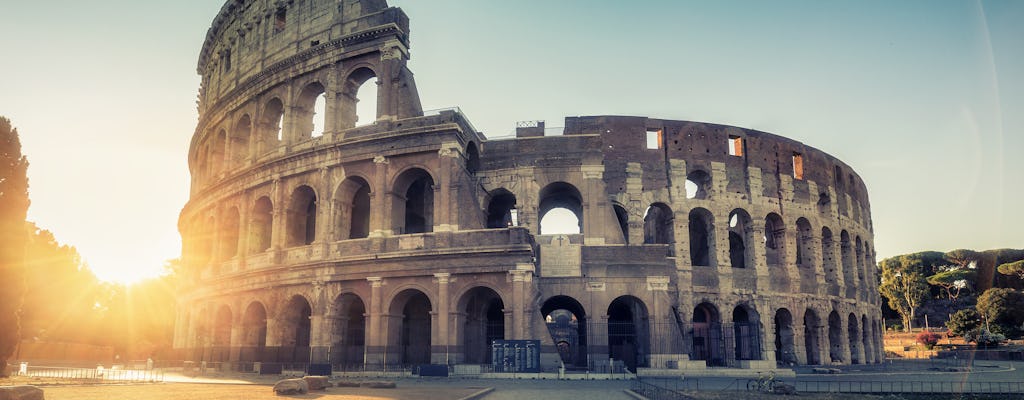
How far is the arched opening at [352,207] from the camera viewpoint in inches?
989

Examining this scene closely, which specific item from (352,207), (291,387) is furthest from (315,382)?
(352,207)

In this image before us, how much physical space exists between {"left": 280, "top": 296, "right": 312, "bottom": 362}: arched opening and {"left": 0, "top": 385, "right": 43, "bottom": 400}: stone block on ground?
13317 mm

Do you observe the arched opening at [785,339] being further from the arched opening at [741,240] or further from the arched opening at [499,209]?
the arched opening at [499,209]

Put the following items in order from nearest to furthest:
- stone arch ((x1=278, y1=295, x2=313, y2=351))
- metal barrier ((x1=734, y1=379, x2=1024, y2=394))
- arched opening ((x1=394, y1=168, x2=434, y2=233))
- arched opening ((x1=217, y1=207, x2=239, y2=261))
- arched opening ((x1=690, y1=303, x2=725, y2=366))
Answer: metal barrier ((x1=734, y1=379, x2=1024, y2=394)) → arched opening ((x1=394, y1=168, x2=434, y2=233)) → stone arch ((x1=278, y1=295, x2=313, y2=351)) → arched opening ((x1=690, y1=303, x2=725, y2=366)) → arched opening ((x1=217, y1=207, x2=239, y2=261))

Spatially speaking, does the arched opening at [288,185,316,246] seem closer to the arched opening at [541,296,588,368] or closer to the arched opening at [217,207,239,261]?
the arched opening at [217,207,239,261]

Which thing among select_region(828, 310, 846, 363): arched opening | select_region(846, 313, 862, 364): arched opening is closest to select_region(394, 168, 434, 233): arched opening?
select_region(828, 310, 846, 363): arched opening

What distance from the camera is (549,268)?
81.3 feet

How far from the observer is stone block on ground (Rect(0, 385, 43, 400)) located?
10695 mm

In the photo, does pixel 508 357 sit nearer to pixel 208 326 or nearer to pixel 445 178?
pixel 445 178

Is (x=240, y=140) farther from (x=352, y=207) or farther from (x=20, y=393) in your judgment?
(x=20, y=393)

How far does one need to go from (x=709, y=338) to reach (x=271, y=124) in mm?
20300

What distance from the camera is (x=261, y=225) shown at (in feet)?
92.7

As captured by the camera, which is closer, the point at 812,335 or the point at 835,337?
the point at 812,335

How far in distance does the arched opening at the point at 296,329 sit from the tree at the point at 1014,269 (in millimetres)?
64286
